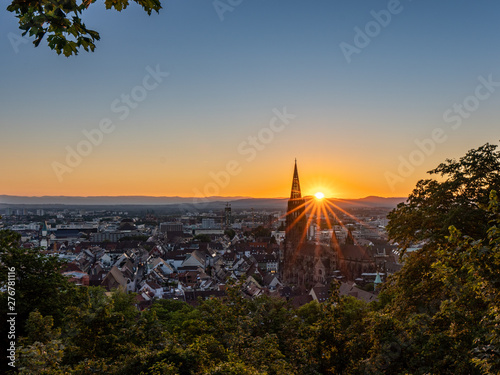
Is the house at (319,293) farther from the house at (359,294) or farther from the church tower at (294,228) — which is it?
the church tower at (294,228)

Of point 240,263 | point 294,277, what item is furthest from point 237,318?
point 240,263

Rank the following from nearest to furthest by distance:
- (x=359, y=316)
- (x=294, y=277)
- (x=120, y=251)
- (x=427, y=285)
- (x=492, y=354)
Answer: (x=492, y=354) → (x=427, y=285) → (x=359, y=316) → (x=294, y=277) → (x=120, y=251)

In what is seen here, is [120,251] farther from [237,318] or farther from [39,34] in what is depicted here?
[39,34]

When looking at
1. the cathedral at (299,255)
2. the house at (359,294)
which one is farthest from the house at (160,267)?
the house at (359,294)

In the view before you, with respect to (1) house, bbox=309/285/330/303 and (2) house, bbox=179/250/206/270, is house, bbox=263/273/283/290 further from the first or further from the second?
(2) house, bbox=179/250/206/270

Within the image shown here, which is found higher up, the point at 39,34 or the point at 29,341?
the point at 39,34

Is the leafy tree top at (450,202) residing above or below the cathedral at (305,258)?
above

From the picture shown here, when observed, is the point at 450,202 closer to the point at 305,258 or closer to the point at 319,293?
the point at 319,293
